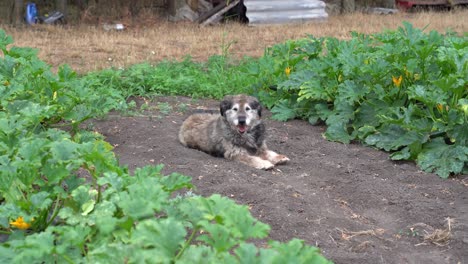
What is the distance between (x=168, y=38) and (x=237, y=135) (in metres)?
6.61

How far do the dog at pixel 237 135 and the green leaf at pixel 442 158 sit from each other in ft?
4.17

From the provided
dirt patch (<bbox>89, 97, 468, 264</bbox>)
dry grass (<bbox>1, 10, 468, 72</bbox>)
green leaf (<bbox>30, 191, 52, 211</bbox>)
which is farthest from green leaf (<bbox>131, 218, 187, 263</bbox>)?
dry grass (<bbox>1, 10, 468, 72</bbox>)

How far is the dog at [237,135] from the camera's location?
712 centimetres

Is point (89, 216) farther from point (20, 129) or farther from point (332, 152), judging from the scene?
point (332, 152)

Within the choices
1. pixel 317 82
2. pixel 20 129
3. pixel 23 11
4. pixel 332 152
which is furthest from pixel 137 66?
pixel 23 11

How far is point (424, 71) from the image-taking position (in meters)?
7.44

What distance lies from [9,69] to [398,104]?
3.78 m

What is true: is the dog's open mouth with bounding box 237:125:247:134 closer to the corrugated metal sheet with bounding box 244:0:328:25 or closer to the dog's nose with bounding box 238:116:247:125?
the dog's nose with bounding box 238:116:247:125

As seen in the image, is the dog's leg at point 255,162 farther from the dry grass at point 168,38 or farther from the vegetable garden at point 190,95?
the dry grass at point 168,38

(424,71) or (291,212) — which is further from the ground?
(424,71)

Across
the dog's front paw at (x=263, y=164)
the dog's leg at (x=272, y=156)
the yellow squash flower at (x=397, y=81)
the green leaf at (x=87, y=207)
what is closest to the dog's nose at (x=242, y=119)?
the dog's leg at (x=272, y=156)

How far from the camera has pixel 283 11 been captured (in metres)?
15.9

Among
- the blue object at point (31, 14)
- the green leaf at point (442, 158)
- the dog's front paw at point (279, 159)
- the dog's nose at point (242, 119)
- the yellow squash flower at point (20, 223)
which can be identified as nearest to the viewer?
the yellow squash flower at point (20, 223)

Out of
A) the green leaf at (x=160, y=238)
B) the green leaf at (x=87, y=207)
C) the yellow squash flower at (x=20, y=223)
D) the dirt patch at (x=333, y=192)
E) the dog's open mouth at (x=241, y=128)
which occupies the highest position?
the green leaf at (x=160, y=238)
